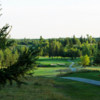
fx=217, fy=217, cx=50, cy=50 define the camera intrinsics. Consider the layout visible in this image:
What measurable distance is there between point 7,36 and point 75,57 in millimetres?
105452

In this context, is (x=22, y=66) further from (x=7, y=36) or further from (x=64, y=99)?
(x=64, y=99)

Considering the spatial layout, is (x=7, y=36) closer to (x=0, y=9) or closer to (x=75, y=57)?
(x=0, y=9)

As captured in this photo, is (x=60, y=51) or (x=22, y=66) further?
(x=60, y=51)

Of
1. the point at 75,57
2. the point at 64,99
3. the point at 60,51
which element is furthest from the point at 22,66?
the point at 60,51

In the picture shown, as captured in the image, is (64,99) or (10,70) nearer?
(10,70)

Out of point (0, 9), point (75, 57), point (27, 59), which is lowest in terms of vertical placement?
point (75, 57)

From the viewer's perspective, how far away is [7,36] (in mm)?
9438

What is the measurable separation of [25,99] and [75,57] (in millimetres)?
101353

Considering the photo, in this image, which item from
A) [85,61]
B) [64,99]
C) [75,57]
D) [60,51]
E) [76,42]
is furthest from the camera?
[76,42]

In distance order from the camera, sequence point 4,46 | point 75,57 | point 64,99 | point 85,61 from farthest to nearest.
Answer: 1. point 75,57
2. point 85,61
3. point 64,99
4. point 4,46

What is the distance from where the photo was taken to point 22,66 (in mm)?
8117

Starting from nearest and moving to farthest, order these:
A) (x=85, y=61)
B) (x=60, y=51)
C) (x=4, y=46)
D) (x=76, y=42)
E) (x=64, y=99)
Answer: (x=4, y=46), (x=64, y=99), (x=85, y=61), (x=60, y=51), (x=76, y=42)

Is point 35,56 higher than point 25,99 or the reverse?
higher

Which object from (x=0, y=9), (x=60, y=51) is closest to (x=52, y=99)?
(x=0, y=9)
